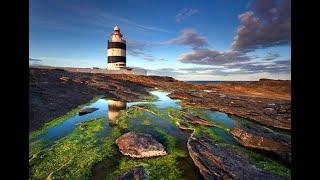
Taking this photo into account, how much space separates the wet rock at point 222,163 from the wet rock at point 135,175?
2209 mm

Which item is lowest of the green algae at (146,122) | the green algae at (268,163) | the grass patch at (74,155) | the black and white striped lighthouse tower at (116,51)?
the green algae at (268,163)

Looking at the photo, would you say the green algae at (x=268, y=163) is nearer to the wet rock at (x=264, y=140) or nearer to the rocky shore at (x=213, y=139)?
the rocky shore at (x=213, y=139)

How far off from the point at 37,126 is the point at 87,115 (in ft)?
13.7

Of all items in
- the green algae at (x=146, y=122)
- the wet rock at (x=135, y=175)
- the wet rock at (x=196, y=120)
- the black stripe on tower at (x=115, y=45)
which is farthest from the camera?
the black stripe on tower at (x=115, y=45)

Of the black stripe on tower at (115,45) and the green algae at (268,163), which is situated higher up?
the black stripe on tower at (115,45)

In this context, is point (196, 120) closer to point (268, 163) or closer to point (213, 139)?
point (213, 139)

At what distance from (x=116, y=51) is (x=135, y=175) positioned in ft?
174

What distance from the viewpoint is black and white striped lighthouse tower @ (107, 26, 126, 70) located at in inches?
2291

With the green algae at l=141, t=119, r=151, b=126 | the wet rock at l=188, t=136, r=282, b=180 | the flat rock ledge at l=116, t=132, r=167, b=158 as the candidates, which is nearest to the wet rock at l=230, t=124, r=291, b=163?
the wet rock at l=188, t=136, r=282, b=180

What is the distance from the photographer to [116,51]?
5884 centimetres

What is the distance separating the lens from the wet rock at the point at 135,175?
807 centimetres

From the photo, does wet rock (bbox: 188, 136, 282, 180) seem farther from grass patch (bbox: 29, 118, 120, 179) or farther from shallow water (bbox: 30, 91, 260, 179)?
grass patch (bbox: 29, 118, 120, 179)

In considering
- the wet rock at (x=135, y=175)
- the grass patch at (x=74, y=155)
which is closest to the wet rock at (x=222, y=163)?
the wet rock at (x=135, y=175)

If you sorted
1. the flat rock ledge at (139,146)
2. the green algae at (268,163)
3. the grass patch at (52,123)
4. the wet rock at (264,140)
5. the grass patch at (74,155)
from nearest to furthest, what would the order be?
the grass patch at (74,155) → the green algae at (268,163) → the flat rock ledge at (139,146) → the wet rock at (264,140) → the grass patch at (52,123)
